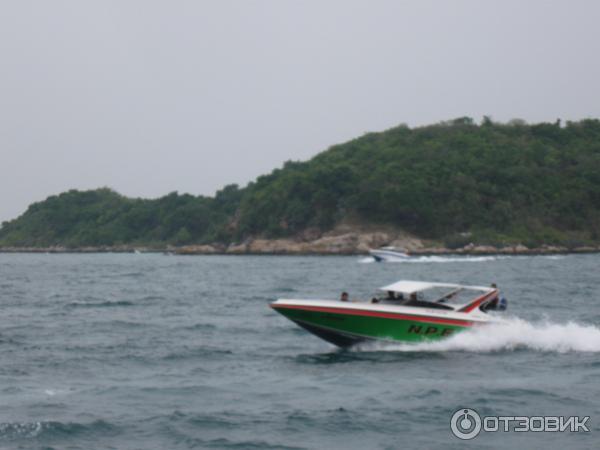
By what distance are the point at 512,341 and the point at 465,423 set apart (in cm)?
840

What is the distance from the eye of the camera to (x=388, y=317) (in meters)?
21.6

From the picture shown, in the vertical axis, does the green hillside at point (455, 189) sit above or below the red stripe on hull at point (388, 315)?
above

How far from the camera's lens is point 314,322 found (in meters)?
21.9

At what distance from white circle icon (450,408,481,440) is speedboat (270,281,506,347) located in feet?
20.8

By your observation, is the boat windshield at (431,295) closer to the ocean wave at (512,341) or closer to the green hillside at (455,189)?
the ocean wave at (512,341)

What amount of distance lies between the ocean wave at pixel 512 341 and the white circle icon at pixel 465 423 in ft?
21.2

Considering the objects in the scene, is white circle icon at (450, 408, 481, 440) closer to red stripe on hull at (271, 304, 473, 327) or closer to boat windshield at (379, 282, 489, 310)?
red stripe on hull at (271, 304, 473, 327)

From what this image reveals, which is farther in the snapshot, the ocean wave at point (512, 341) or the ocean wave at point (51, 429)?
the ocean wave at point (512, 341)

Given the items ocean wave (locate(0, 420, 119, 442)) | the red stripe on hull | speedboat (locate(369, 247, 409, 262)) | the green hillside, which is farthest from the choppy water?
the green hillside

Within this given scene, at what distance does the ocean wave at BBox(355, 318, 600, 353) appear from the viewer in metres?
21.8

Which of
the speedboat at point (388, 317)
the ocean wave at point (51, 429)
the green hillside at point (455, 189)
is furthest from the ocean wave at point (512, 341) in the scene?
the green hillside at point (455, 189)

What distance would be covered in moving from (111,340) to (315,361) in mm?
7037

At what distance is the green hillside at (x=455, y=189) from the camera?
443 feet

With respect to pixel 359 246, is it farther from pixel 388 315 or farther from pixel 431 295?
pixel 388 315
